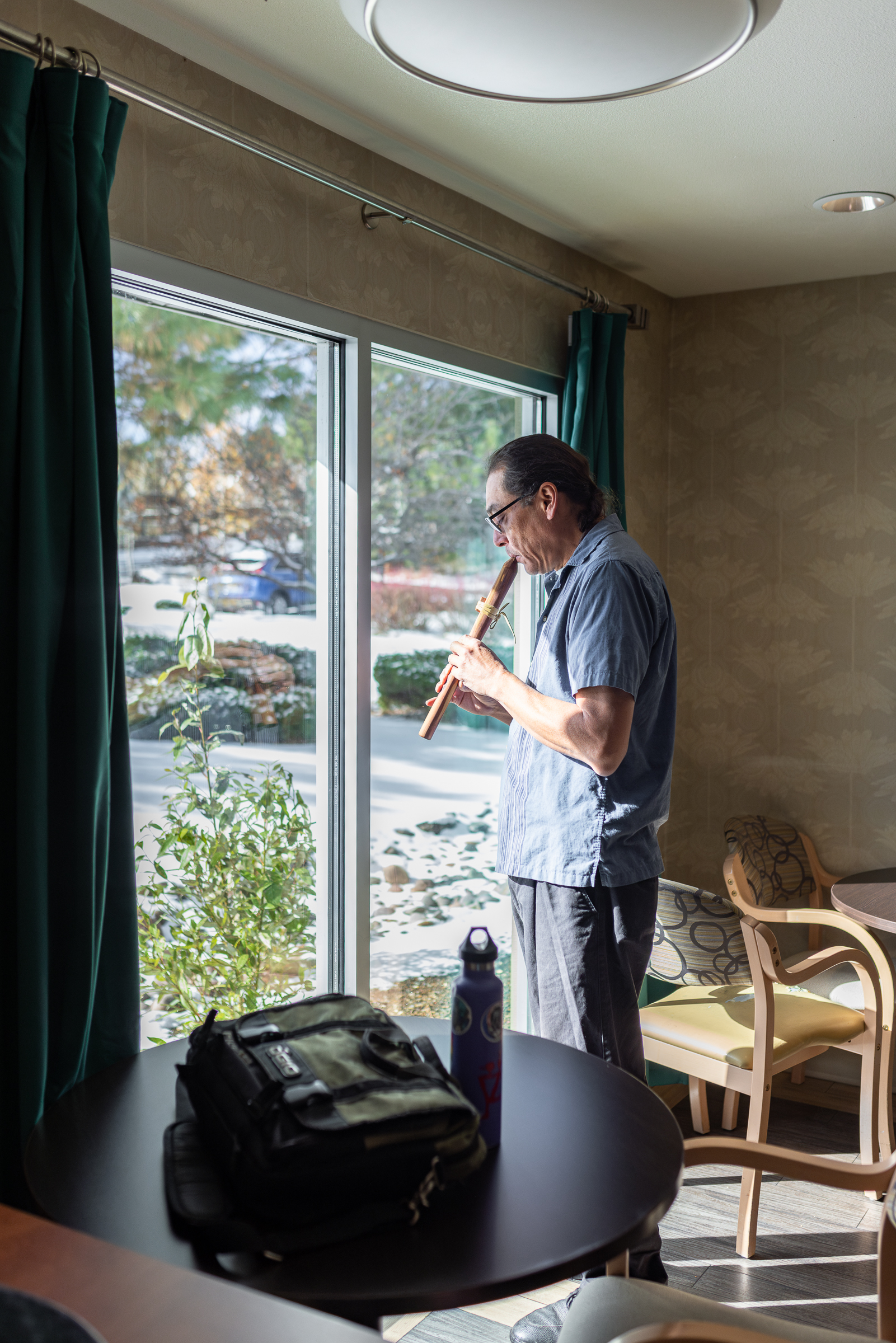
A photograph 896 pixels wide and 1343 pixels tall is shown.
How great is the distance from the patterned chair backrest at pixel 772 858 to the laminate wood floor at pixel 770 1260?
2.42 ft

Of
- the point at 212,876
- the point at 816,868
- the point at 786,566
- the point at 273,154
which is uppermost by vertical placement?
the point at 273,154

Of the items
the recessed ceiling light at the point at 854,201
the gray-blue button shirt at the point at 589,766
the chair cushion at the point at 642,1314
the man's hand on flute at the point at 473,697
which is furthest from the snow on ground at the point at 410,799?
the recessed ceiling light at the point at 854,201

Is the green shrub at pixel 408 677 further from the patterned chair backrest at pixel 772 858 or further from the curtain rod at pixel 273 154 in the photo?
the patterned chair backrest at pixel 772 858

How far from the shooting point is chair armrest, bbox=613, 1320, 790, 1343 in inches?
38.4

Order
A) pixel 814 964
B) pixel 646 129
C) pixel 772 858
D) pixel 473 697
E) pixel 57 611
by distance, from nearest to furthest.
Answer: pixel 57 611 → pixel 646 129 → pixel 473 697 → pixel 814 964 → pixel 772 858

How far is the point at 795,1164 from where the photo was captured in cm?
154

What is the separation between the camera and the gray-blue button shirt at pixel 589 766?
2.06 m

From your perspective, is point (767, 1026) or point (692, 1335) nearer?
point (692, 1335)

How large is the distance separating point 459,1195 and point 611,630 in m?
1.11

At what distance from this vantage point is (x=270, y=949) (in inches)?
94.9

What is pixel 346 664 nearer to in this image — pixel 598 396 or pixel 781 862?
pixel 598 396

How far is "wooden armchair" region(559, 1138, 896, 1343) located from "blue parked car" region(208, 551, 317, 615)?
4.55ft

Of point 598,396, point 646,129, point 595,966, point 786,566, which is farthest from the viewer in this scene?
point 786,566

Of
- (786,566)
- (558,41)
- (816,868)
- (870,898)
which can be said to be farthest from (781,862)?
(558,41)
